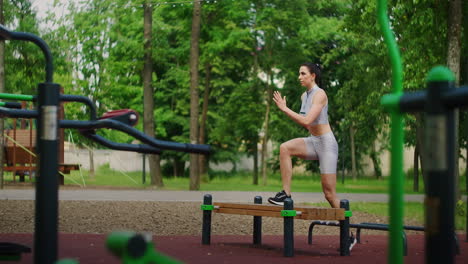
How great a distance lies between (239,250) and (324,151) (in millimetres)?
1225

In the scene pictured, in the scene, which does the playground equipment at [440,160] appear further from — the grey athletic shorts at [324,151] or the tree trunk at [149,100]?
the tree trunk at [149,100]

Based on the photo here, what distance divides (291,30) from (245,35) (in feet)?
9.98

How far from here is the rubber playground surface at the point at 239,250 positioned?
6.54 m

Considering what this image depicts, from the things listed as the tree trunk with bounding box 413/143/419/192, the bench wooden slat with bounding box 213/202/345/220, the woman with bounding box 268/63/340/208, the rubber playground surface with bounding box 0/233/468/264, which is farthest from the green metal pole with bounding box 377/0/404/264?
the tree trunk with bounding box 413/143/419/192

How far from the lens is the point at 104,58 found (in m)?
29.0

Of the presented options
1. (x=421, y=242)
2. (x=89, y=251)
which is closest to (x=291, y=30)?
(x=421, y=242)

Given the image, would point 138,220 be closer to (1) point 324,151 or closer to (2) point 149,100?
(1) point 324,151

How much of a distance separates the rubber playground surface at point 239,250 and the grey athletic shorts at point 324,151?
2.63 feet

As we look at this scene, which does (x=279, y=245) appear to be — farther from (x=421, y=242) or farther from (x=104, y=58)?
(x=104, y=58)

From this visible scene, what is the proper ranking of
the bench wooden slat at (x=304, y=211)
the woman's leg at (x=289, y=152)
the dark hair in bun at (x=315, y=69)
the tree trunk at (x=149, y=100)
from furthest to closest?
the tree trunk at (x=149, y=100)
the dark hair in bun at (x=315, y=69)
the woman's leg at (x=289, y=152)
the bench wooden slat at (x=304, y=211)

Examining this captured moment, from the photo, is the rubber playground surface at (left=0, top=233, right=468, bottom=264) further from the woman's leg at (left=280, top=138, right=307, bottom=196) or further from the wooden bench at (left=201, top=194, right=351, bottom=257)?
the woman's leg at (left=280, top=138, right=307, bottom=196)

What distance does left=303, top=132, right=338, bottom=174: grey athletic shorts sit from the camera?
23.7 ft

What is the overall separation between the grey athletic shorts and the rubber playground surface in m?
0.80

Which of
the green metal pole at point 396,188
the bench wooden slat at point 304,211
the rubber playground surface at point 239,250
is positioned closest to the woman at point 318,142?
the bench wooden slat at point 304,211
